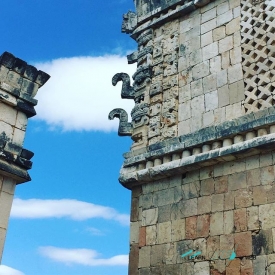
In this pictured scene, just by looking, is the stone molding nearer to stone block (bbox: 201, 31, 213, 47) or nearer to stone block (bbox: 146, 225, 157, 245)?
stone block (bbox: 146, 225, 157, 245)

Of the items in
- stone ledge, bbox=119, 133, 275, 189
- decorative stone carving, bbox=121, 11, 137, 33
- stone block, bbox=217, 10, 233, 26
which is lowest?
stone ledge, bbox=119, 133, 275, 189

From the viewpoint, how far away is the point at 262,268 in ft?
17.1

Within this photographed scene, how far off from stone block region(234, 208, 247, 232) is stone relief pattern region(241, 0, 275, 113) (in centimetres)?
141

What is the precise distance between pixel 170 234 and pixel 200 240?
499 mm

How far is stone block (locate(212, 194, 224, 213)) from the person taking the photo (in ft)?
19.4

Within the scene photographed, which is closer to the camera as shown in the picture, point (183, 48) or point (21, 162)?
point (21, 162)

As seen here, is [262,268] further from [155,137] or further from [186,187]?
[155,137]

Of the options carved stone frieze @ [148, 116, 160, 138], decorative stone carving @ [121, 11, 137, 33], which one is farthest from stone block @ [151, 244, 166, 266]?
decorative stone carving @ [121, 11, 137, 33]

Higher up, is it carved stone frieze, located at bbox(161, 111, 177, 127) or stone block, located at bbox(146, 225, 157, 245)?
→ carved stone frieze, located at bbox(161, 111, 177, 127)

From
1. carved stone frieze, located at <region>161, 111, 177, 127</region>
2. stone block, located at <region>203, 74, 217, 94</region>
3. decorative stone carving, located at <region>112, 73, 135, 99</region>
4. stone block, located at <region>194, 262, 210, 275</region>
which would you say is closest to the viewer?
stone block, located at <region>194, 262, 210, 275</region>

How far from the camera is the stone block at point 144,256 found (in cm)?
633

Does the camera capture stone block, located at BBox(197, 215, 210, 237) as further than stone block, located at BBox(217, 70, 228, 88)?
No

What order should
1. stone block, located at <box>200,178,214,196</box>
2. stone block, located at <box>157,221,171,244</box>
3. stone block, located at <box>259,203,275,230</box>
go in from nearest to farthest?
1. stone block, located at <box>259,203,275,230</box>
2. stone block, located at <box>200,178,214,196</box>
3. stone block, located at <box>157,221,171,244</box>

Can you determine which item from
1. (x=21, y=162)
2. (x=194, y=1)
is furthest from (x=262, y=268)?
(x=194, y=1)
